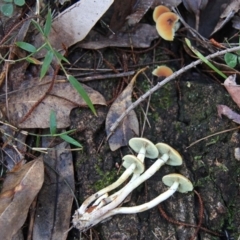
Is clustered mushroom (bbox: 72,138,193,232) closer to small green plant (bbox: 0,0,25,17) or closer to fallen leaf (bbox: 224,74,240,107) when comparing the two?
fallen leaf (bbox: 224,74,240,107)

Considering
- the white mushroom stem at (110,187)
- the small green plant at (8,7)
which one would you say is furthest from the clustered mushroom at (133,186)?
the small green plant at (8,7)

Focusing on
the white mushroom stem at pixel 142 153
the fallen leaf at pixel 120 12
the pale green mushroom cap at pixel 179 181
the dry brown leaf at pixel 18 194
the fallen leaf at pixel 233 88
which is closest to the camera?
the dry brown leaf at pixel 18 194

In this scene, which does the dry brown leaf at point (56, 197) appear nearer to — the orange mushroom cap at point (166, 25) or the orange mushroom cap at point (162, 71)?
the orange mushroom cap at point (162, 71)

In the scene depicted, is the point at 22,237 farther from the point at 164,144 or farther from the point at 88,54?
the point at 88,54

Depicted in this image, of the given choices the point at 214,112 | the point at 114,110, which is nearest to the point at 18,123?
the point at 114,110

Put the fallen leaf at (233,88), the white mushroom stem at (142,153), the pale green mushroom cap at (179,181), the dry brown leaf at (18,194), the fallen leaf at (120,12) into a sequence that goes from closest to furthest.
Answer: the dry brown leaf at (18,194)
the pale green mushroom cap at (179,181)
the white mushroom stem at (142,153)
the fallen leaf at (233,88)
the fallen leaf at (120,12)

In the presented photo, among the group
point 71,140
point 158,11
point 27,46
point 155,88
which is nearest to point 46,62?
point 27,46
